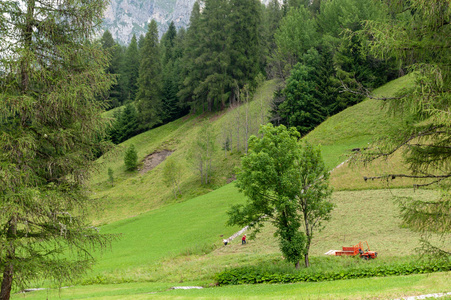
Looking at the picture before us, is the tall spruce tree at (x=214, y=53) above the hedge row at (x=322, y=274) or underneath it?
above

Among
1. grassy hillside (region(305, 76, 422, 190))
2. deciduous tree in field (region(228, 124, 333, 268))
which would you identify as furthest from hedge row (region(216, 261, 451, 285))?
grassy hillside (region(305, 76, 422, 190))

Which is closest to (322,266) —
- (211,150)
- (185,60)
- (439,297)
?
(439,297)

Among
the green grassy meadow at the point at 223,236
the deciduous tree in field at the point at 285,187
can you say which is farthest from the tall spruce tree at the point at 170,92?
the deciduous tree in field at the point at 285,187

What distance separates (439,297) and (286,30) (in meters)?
70.1

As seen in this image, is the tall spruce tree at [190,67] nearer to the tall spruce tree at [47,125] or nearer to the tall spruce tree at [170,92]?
the tall spruce tree at [170,92]

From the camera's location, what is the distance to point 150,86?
7906 centimetres

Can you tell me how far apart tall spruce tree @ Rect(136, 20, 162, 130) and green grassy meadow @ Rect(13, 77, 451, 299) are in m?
23.7

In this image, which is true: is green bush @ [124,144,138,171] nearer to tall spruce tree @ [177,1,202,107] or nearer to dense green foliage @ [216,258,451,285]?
tall spruce tree @ [177,1,202,107]

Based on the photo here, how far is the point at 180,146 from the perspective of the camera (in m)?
64.9

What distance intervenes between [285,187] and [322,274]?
4930 millimetres

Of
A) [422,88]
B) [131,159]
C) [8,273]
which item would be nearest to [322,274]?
[422,88]

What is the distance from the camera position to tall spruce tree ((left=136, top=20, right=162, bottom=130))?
255 feet

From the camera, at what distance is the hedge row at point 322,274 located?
610 inches

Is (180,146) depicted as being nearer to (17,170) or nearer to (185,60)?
(185,60)
